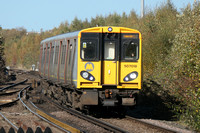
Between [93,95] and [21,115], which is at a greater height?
[93,95]

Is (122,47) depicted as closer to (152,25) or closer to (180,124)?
(180,124)

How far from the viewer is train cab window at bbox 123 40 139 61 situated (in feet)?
40.2

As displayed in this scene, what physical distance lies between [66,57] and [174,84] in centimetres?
419

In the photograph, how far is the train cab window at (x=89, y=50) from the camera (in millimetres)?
12125

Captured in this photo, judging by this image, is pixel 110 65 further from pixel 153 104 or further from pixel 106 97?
pixel 153 104

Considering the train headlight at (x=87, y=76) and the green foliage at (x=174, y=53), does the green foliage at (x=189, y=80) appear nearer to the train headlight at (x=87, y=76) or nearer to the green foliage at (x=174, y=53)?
the green foliage at (x=174, y=53)

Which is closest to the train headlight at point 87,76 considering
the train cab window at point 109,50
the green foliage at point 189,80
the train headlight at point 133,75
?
the train cab window at point 109,50

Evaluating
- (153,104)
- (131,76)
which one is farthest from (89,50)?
(153,104)

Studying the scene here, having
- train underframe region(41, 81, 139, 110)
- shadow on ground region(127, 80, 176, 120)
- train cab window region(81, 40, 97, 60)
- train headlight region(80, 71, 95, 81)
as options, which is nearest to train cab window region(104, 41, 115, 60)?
train cab window region(81, 40, 97, 60)

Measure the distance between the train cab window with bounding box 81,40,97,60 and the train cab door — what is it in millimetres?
320

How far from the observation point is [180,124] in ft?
38.3

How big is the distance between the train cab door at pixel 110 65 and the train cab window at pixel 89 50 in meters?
0.32

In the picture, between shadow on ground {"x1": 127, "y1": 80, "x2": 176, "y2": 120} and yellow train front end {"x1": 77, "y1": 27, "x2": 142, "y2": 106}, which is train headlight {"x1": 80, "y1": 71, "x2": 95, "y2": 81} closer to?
yellow train front end {"x1": 77, "y1": 27, "x2": 142, "y2": 106}

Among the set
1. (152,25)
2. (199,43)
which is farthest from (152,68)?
(199,43)
